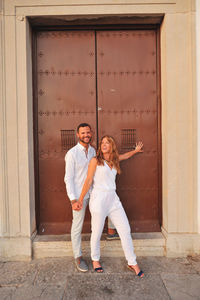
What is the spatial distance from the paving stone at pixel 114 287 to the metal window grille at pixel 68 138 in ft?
6.43

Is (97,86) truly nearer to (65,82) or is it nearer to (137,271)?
(65,82)

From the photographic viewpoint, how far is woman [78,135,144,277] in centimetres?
302

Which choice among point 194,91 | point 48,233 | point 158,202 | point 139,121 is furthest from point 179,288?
point 194,91

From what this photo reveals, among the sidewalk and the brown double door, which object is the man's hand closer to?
the sidewalk

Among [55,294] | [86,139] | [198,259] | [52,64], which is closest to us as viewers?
[55,294]

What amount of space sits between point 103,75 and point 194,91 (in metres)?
1.48

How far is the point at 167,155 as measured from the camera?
355 centimetres

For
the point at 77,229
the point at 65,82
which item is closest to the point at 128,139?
the point at 65,82

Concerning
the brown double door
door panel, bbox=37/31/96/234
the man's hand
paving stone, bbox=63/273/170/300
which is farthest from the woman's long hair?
paving stone, bbox=63/273/170/300

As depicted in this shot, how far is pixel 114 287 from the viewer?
281cm

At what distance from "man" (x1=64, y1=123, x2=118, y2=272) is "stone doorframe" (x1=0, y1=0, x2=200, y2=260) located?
2.60 feet

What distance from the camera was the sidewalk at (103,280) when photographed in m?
2.68

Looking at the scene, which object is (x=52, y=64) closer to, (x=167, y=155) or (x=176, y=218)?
(x=167, y=155)

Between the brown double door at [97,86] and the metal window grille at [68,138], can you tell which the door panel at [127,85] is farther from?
the metal window grille at [68,138]
